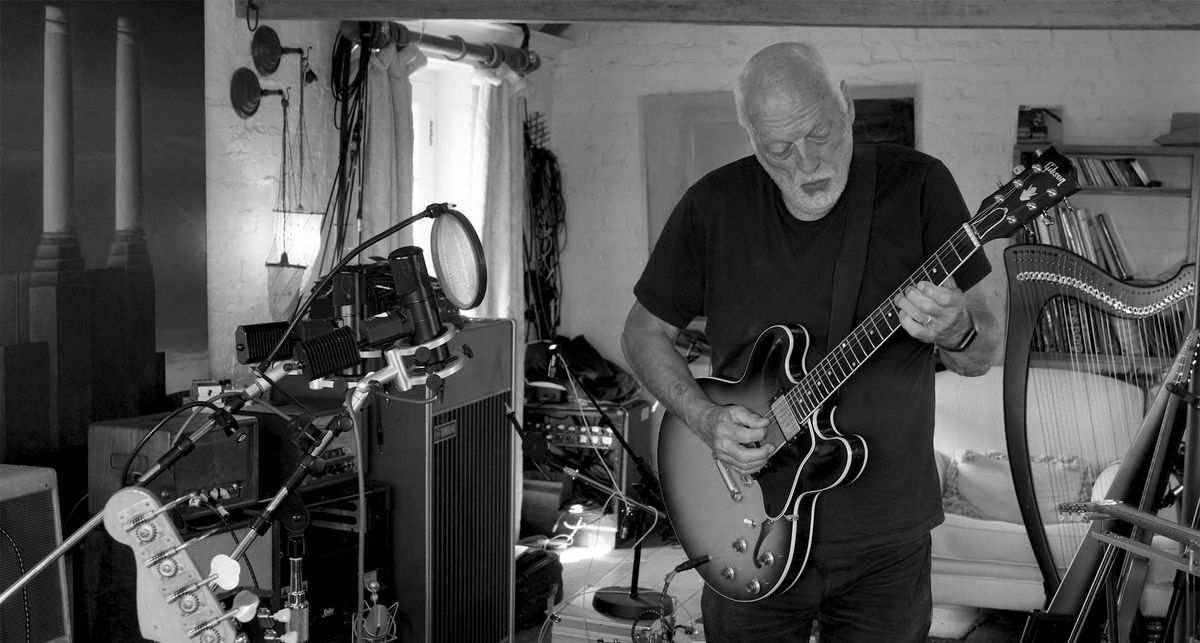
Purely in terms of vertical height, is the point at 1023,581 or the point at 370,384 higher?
the point at 370,384

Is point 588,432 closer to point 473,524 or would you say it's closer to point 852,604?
point 473,524

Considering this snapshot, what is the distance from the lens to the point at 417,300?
1896 mm

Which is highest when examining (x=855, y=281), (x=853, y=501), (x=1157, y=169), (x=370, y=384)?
(x=1157, y=169)

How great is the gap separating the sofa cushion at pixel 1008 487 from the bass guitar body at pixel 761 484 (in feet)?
7.86

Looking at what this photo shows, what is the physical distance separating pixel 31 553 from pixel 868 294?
1931 millimetres

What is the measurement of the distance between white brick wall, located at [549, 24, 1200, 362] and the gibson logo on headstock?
12.6 ft

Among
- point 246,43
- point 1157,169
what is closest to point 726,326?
point 246,43

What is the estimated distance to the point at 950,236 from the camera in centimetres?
193

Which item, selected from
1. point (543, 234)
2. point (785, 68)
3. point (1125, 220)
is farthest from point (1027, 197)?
point (543, 234)

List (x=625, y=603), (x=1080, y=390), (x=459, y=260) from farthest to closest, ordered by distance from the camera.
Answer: (x=1080, y=390), (x=625, y=603), (x=459, y=260)

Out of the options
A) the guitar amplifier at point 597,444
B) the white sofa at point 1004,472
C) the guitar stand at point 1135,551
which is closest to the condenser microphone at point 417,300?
the guitar stand at point 1135,551

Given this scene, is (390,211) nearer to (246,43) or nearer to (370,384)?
(246,43)

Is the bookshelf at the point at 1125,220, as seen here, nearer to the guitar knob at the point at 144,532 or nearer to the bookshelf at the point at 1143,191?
the bookshelf at the point at 1143,191

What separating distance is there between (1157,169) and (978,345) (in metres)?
3.88
